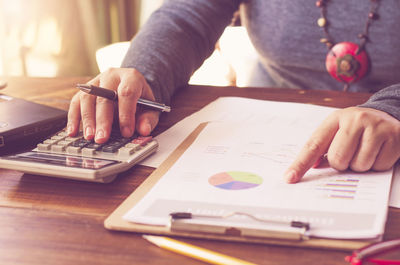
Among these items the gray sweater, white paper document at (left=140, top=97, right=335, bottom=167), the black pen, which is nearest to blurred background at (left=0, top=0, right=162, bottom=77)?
the gray sweater

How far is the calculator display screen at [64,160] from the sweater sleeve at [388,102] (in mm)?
335

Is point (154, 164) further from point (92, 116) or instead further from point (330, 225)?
point (330, 225)

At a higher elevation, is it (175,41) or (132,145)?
(175,41)

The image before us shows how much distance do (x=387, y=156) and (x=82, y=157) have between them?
353 mm

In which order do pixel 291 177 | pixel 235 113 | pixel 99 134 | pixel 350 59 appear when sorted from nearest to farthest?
pixel 291 177, pixel 99 134, pixel 235 113, pixel 350 59

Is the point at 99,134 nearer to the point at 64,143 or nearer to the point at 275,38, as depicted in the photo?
the point at 64,143

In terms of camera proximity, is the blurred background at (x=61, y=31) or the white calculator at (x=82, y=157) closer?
the white calculator at (x=82, y=157)

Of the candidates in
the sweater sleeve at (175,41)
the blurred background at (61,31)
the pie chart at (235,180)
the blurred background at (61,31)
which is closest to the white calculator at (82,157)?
the pie chart at (235,180)

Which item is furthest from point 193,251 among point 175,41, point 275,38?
point 275,38

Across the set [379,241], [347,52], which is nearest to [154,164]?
[379,241]

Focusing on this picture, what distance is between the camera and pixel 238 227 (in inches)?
16.3

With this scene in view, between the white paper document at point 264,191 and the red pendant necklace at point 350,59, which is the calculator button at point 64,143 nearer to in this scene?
the white paper document at point 264,191

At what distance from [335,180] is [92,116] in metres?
0.34

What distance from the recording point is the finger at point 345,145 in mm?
529
